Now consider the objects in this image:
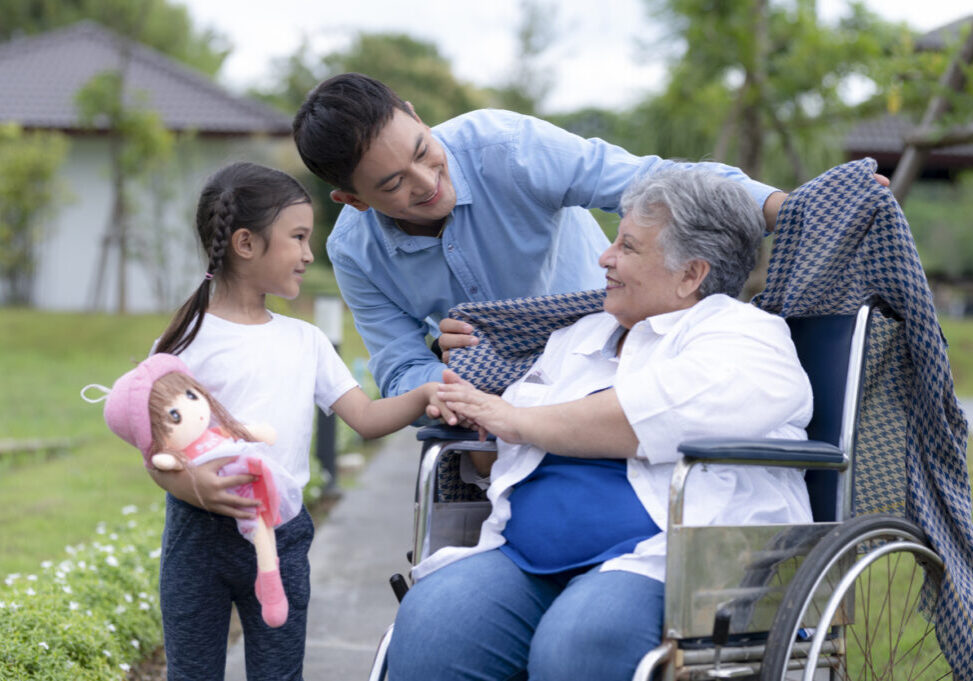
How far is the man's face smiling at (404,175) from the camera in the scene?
2.40m

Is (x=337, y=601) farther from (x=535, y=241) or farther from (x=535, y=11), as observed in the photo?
(x=535, y=11)

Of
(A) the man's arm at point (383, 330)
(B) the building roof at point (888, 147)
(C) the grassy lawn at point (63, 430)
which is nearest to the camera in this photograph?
(A) the man's arm at point (383, 330)

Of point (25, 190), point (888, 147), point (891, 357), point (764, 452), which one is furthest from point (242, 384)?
point (888, 147)

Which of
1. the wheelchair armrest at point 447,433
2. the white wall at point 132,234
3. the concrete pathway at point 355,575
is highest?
the white wall at point 132,234

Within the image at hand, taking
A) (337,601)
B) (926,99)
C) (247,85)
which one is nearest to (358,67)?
(247,85)

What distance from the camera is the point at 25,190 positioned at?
46.9 ft

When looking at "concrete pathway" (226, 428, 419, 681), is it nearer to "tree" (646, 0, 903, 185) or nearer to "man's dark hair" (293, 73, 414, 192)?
"man's dark hair" (293, 73, 414, 192)

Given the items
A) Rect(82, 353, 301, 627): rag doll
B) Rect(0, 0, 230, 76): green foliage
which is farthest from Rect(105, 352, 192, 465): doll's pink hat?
Rect(0, 0, 230, 76): green foliage

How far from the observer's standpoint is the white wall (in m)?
15.6

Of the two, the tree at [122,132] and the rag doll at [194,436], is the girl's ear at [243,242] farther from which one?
the tree at [122,132]

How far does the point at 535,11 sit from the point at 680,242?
30.4 m

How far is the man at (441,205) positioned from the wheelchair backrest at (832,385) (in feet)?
0.87

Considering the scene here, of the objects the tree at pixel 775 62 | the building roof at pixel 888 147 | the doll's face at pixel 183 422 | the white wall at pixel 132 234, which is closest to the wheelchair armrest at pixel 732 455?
the doll's face at pixel 183 422

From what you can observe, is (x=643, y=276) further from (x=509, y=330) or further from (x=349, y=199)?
(x=349, y=199)
